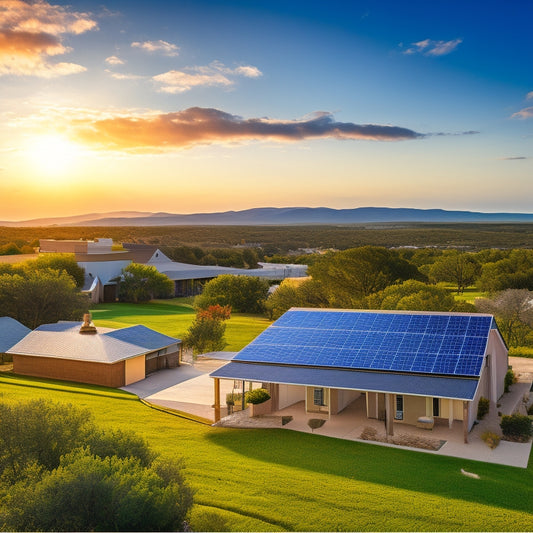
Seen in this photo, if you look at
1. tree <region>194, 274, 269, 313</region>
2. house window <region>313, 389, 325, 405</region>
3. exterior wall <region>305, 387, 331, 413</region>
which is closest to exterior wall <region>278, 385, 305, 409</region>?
exterior wall <region>305, 387, 331, 413</region>

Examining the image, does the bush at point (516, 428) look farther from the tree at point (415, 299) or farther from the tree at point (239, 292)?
the tree at point (239, 292)

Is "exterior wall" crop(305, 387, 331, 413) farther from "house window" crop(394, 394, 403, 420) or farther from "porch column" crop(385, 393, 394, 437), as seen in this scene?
"porch column" crop(385, 393, 394, 437)

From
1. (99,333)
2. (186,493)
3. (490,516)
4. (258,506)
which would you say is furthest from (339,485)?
(99,333)

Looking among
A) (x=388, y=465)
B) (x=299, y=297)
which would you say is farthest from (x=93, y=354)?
(x=299, y=297)

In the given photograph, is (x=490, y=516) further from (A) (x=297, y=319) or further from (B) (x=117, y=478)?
(A) (x=297, y=319)

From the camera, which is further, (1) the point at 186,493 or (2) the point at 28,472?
(1) the point at 186,493

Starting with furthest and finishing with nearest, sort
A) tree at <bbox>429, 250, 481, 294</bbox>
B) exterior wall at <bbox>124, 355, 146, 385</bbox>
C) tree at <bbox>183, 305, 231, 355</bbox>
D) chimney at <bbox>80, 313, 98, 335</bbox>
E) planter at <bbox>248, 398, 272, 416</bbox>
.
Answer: tree at <bbox>429, 250, 481, 294</bbox>
tree at <bbox>183, 305, 231, 355</bbox>
chimney at <bbox>80, 313, 98, 335</bbox>
exterior wall at <bbox>124, 355, 146, 385</bbox>
planter at <bbox>248, 398, 272, 416</bbox>
